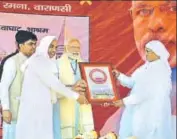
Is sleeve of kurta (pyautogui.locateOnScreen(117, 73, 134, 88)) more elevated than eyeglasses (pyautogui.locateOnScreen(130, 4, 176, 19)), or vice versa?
eyeglasses (pyautogui.locateOnScreen(130, 4, 176, 19))

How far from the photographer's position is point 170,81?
2.32 meters

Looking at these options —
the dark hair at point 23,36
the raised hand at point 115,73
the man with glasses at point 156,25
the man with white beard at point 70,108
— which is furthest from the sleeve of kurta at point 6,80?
the man with glasses at point 156,25

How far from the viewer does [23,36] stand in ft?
7.21

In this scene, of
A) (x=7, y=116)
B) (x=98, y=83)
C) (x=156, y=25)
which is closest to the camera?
(x=7, y=116)

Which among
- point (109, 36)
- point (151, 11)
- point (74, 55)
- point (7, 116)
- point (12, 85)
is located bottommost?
point (7, 116)

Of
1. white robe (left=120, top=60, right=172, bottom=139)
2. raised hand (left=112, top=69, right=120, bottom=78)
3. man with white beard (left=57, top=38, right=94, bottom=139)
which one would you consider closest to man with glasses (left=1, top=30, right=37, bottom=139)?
man with white beard (left=57, top=38, right=94, bottom=139)

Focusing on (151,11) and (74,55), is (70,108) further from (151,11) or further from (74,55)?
(151,11)

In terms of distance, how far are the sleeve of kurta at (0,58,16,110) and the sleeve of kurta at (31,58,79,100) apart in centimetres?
10

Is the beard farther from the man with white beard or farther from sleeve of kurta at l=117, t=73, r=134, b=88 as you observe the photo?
sleeve of kurta at l=117, t=73, r=134, b=88

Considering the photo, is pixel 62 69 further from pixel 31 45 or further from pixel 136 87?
pixel 136 87

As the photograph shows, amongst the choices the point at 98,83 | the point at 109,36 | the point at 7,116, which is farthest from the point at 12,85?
the point at 109,36

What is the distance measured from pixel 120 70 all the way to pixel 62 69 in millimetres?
293

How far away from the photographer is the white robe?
7.47 feet

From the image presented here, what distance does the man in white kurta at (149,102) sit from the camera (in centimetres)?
228
